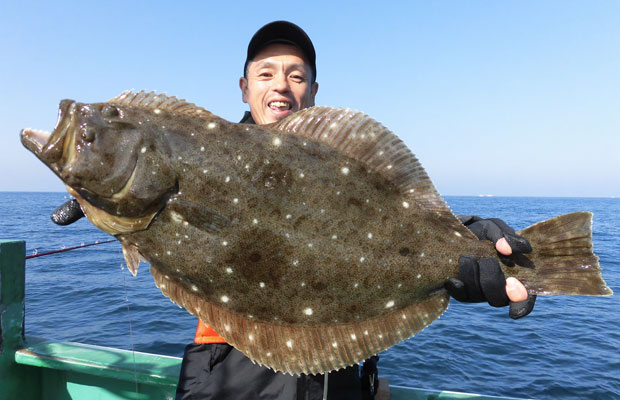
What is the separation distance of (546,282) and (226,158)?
6.10 ft

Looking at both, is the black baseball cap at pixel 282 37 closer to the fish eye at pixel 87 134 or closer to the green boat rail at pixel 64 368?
the fish eye at pixel 87 134

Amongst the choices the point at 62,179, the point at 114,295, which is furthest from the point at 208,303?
the point at 114,295

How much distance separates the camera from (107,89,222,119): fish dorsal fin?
74.5 inches

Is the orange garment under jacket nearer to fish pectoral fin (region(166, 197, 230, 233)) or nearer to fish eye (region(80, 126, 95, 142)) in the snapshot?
fish pectoral fin (region(166, 197, 230, 233))

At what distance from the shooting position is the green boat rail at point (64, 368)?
3.79m

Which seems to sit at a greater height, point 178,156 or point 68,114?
point 68,114

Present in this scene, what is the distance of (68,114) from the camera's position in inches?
68.4

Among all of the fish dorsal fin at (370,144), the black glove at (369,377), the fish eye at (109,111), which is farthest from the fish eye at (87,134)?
the black glove at (369,377)

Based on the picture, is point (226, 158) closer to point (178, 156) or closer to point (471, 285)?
point (178, 156)

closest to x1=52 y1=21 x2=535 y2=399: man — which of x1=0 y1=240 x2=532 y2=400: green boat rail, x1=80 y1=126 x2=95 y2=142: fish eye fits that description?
x1=80 y1=126 x2=95 y2=142: fish eye

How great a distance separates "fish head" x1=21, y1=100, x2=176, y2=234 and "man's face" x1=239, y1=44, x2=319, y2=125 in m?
1.24

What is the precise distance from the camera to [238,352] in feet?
8.22

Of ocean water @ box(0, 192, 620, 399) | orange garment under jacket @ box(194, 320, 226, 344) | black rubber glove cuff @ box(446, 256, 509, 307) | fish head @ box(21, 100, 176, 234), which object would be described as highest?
fish head @ box(21, 100, 176, 234)

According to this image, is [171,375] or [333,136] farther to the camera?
[171,375]
